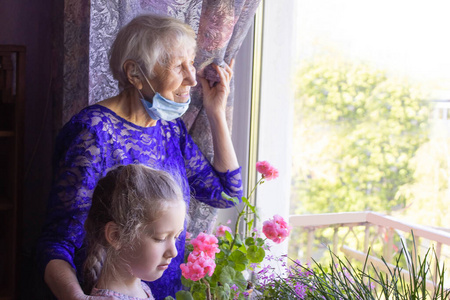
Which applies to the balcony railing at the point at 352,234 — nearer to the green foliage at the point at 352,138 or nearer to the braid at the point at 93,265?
the green foliage at the point at 352,138

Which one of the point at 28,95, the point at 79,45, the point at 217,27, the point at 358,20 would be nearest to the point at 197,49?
the point at 217,27

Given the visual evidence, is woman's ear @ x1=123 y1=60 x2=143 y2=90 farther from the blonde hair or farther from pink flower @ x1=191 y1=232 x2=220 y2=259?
pink flower @ x1=191 y1=232 x2=220 y2=259

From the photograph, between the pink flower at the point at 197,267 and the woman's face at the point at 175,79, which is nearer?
the pink flower at the point at 197,267

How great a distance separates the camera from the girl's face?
1.07m

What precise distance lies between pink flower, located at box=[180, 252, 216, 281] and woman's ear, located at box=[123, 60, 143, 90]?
517 mm

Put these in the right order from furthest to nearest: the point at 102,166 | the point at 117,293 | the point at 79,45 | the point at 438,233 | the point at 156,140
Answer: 1. the point at 438,233
2. the point at 79,45
3. the point at 156,140
4. the point at 102,166
5. the point at 117,293

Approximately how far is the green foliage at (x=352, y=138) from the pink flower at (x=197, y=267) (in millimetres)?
1703

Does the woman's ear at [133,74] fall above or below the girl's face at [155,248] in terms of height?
above

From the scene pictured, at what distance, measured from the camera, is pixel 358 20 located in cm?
249

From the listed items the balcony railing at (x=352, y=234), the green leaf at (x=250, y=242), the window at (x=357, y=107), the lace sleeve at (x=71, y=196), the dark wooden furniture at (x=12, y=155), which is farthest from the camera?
the balcony railing at (x=352, y=234)

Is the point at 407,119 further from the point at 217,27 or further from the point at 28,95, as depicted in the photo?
the point at 28,95

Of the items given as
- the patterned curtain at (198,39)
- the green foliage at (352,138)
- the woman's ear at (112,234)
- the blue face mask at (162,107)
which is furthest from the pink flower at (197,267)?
the green foliage at (352,138)

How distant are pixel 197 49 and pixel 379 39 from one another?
128cm

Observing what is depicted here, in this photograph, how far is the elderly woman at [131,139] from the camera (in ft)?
4.04
